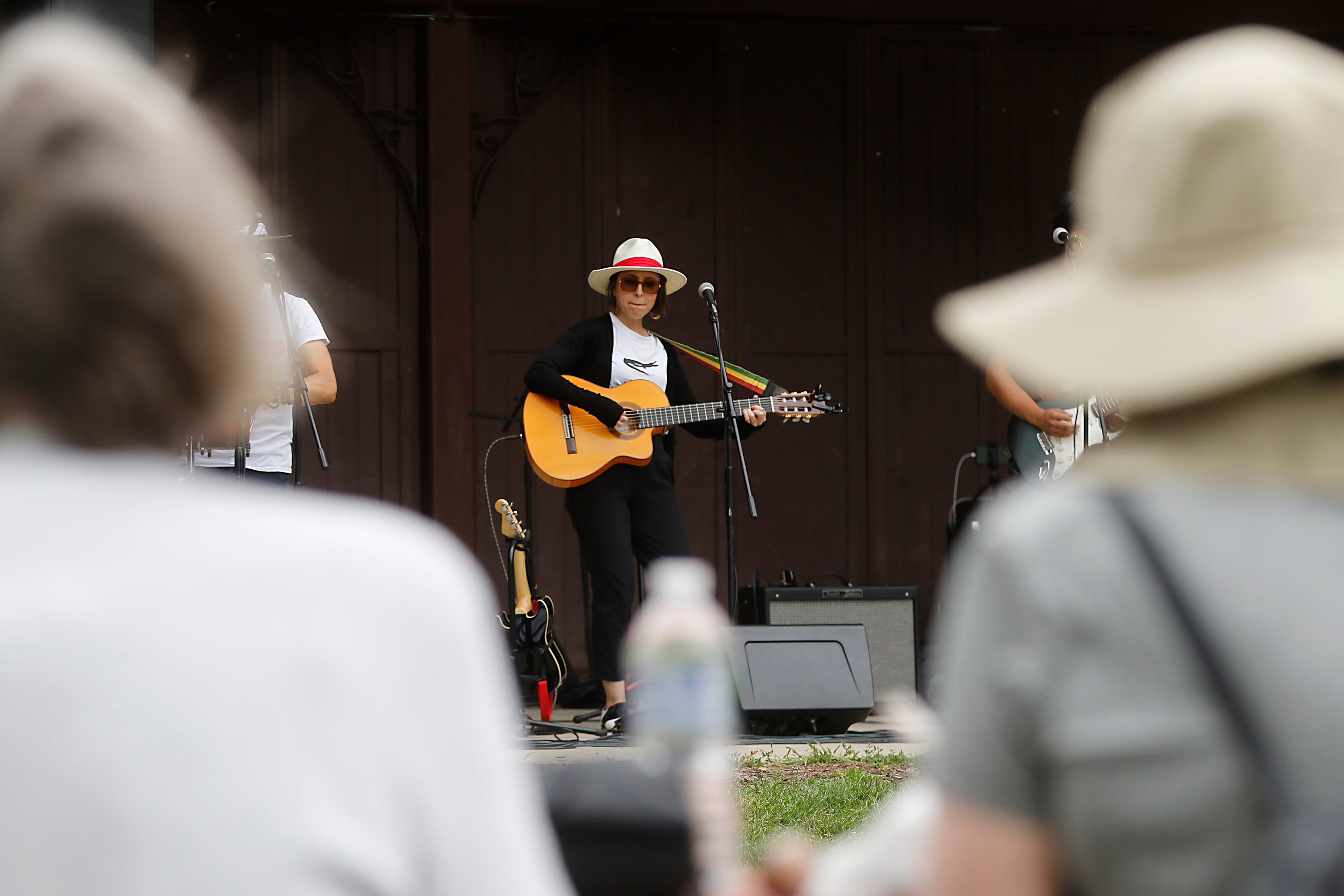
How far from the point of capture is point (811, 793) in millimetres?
3783

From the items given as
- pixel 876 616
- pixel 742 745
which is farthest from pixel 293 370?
pixel 876 616

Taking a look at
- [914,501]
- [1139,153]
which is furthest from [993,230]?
[1139,153]


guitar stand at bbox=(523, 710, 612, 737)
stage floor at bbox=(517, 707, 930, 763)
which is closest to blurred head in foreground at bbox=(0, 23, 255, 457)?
stage floor at bbox=(517, 707, 930, 763)

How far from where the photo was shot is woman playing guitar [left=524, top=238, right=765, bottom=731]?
16.9 ft

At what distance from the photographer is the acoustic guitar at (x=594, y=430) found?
5.32 meters

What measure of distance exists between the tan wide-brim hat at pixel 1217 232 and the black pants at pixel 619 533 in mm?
4214

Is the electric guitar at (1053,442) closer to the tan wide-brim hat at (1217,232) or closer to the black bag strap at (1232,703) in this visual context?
the tan wide-brim hat at (1217,232)

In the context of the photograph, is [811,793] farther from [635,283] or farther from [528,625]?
[635,283]

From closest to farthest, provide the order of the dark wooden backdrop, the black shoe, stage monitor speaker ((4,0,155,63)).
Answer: stage monitor speaker ((4,0,155,63)) < the black shoe < the dark wooden backdrop

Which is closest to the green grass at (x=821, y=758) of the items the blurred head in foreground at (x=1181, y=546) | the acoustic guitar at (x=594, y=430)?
the acoustic guitar at (x=594, y=430)

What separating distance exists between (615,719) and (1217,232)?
4308mm

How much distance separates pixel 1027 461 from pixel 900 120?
10.7 ft

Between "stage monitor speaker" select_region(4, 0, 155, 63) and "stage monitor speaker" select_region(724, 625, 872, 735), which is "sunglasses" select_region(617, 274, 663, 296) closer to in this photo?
"stage monitor speaker" select_region(724, 625, 872, 735)

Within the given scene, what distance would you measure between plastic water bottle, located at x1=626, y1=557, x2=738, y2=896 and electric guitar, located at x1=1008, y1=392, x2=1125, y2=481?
3.44 metres
